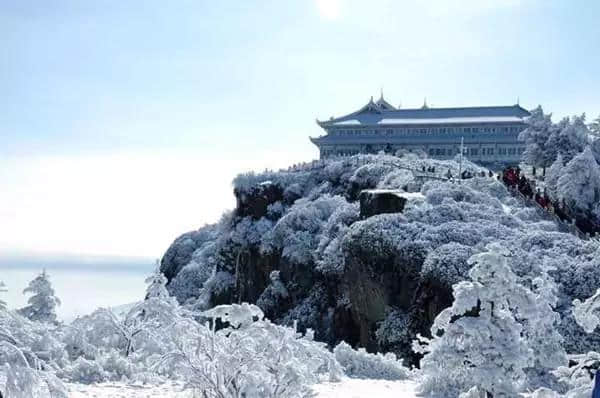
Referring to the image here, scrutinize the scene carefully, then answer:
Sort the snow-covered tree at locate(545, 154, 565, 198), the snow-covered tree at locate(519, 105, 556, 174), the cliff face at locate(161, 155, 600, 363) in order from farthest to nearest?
1. the snow-covered tree at locate(519, 105, 556, 174)
2. the snow-covered tree at locate(545, 154, 565, 198)
3. the cliff face at locate(161, 155, 600, 363)

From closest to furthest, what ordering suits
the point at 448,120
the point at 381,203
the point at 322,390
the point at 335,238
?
1. the point at 322,390
2. the point at 381,203
3. the point at 335,238
4. the point at 448,120

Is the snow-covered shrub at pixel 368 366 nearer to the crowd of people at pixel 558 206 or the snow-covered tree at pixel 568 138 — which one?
the crowd of people at pixel 558 206

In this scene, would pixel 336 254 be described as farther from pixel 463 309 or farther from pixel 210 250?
pixel 210 250

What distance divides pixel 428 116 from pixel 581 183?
89.1 feet

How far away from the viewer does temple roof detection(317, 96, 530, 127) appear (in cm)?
6384

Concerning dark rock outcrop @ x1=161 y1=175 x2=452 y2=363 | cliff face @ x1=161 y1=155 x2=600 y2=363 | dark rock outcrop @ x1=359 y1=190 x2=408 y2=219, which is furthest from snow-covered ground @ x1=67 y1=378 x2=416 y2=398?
dark rock outcrop @ x1=359 y1=190 x2=408 y2=219

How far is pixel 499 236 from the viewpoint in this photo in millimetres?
28531

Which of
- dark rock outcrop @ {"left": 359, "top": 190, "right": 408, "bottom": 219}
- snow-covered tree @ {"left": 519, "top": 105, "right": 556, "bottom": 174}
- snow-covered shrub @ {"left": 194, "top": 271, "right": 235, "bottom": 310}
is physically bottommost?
snow-covered shrub @ {"left": 194, "top": 271, "right": 235, "bottom": 310}

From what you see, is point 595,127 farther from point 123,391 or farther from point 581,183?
point 123,391

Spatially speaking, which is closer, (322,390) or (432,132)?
(322,390)

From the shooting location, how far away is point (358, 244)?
102 feet

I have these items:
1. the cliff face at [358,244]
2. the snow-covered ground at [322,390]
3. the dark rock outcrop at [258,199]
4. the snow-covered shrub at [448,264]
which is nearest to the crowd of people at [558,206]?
the cliff face at [358,244]

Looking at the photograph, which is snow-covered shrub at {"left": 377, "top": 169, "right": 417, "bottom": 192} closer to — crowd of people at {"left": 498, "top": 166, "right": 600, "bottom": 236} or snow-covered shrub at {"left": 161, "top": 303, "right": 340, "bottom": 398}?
crowd of people at {"left": 498, "top": 166, "right": 600, "bottom": 236}

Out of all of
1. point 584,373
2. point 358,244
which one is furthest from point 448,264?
point 584,373
